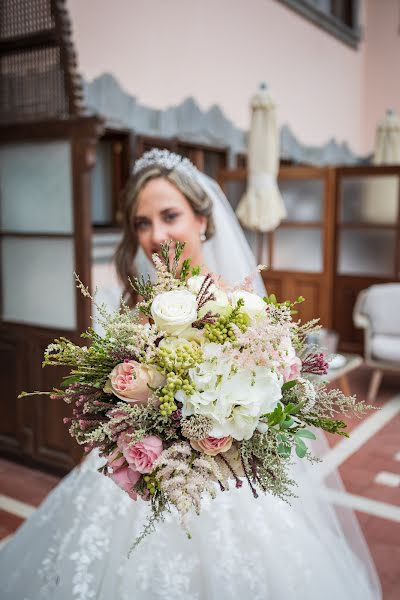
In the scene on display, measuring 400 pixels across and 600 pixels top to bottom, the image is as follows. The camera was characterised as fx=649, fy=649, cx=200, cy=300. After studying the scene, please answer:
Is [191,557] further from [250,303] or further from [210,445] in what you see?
[250,303]

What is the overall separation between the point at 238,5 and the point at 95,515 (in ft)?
19.9

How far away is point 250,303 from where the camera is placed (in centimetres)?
130

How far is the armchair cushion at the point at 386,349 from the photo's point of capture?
5094 millimetres

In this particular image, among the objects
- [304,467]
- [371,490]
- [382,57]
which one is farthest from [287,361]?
[382,57]

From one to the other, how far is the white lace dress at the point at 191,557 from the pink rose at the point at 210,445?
0.69 m

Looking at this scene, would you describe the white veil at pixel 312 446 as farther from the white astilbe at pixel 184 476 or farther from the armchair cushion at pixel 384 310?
the armchair cushion at pixel 384 310

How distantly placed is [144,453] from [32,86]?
9.84 ft

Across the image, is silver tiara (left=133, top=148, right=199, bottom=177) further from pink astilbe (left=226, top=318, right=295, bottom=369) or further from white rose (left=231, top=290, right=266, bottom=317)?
pink astilbe (left=226, top=318, right=295, bottom=369)

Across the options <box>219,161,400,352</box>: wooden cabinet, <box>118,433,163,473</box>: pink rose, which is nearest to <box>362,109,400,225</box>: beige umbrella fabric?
<box>219,161,400,352</box>: wooden cabinet

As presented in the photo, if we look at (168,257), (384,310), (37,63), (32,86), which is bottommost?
(384,310)

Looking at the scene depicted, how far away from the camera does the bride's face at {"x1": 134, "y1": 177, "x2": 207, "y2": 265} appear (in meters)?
2.17

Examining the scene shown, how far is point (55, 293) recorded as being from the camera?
12.0 ft

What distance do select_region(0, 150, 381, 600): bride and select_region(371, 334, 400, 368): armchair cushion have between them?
2.71m

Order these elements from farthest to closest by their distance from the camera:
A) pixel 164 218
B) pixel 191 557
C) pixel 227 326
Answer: pixel 164 218 → pixel 191 557 → pixel 227 326
